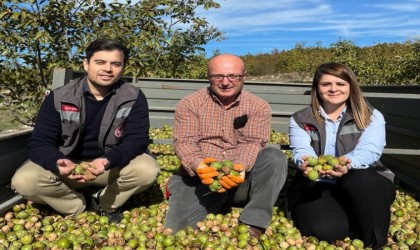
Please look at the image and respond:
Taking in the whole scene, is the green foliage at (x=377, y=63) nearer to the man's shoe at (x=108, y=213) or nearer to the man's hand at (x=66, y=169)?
the man's shoe at (x=108, y=213)

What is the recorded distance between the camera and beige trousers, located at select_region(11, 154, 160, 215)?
339 cm

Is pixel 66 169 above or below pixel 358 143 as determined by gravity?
below

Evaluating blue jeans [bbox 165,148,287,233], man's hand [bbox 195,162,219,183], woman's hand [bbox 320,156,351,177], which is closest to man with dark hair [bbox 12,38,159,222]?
blue jeans [bbox 165,148,287,233]

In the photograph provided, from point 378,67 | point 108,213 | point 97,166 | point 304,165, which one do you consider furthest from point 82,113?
point 378,67

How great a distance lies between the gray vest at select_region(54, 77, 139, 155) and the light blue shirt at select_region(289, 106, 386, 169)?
1433 millimetres

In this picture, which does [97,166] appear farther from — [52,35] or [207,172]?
[52,35]

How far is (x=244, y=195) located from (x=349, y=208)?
0.86m

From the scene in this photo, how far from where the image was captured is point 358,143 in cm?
334

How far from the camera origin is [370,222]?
122 inches

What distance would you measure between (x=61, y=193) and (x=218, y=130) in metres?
1.43

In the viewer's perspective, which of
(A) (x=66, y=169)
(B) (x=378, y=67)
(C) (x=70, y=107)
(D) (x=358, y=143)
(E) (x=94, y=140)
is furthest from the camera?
(B) (x=378, y=67)

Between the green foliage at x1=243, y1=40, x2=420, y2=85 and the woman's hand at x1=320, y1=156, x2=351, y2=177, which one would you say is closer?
the woman's hand at x1=320, y1=156, x2=351, y2=177

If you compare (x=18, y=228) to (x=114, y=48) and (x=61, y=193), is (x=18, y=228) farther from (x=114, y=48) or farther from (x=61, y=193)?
(x=114, y=48)

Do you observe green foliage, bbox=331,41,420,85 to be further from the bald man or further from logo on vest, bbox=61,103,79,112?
logo on vest, bbox=61,103,79,112
